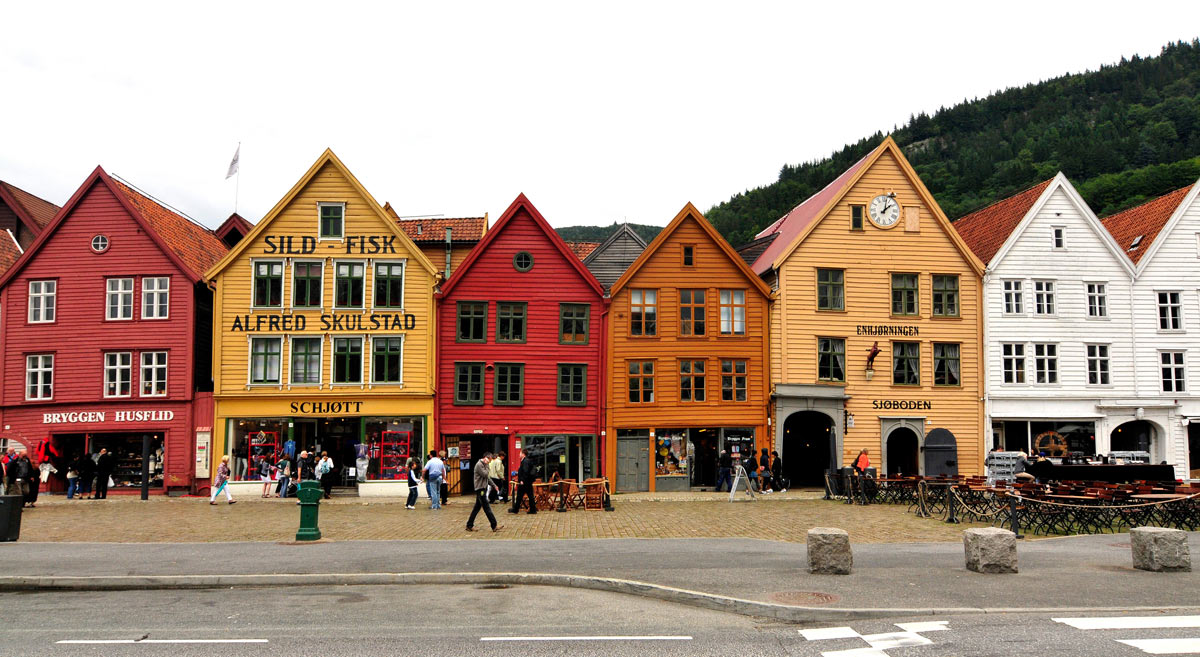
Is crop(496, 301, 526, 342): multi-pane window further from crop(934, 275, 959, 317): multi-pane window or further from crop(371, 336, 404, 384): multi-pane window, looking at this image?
crop(934, 275, 959, 317): multi-pane window

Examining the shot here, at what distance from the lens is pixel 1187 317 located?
1537 inches

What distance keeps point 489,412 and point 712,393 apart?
8549mm

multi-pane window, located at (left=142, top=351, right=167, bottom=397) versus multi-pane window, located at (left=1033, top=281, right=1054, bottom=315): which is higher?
multi-pane window, located at (left=1033, top=281, right=1054, bottom=315)

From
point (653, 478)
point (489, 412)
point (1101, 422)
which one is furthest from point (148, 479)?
point (1101, 422)

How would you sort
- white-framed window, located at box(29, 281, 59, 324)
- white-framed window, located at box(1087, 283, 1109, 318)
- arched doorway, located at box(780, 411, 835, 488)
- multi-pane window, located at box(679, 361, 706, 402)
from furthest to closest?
white-framed window, located at box(1087, 283, 1109, 318)
arched doorway, located at box(780, 411, 835, 488)
multi-pane window, located at box(679, 361, 706, 402)
white-framed window, located at box(29, 281, 59, 324)

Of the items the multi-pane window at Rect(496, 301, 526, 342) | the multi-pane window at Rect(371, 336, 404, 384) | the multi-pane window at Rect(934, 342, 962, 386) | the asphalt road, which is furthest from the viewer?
the multi-pane window at Rect(934, 342, 962, 386)

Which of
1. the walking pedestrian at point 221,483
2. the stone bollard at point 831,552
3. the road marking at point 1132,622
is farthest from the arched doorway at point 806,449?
the road marking at point 1132,622

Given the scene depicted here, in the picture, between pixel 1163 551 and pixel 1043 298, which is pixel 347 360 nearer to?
pixel 1163 551

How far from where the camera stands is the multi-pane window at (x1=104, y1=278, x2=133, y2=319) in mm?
35531

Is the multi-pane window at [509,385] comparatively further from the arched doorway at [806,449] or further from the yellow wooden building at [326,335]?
the arched doorway at [806,449]

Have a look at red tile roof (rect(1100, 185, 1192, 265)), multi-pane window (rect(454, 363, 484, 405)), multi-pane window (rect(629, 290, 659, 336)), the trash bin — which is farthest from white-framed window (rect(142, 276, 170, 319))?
red tile roof (rect(1100, 185, 1192, 265))

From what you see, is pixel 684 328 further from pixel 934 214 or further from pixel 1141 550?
pixel 1141 550

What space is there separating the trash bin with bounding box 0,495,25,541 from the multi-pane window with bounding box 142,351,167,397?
52.7ft

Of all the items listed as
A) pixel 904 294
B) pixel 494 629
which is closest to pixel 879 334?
pixel 904 294
